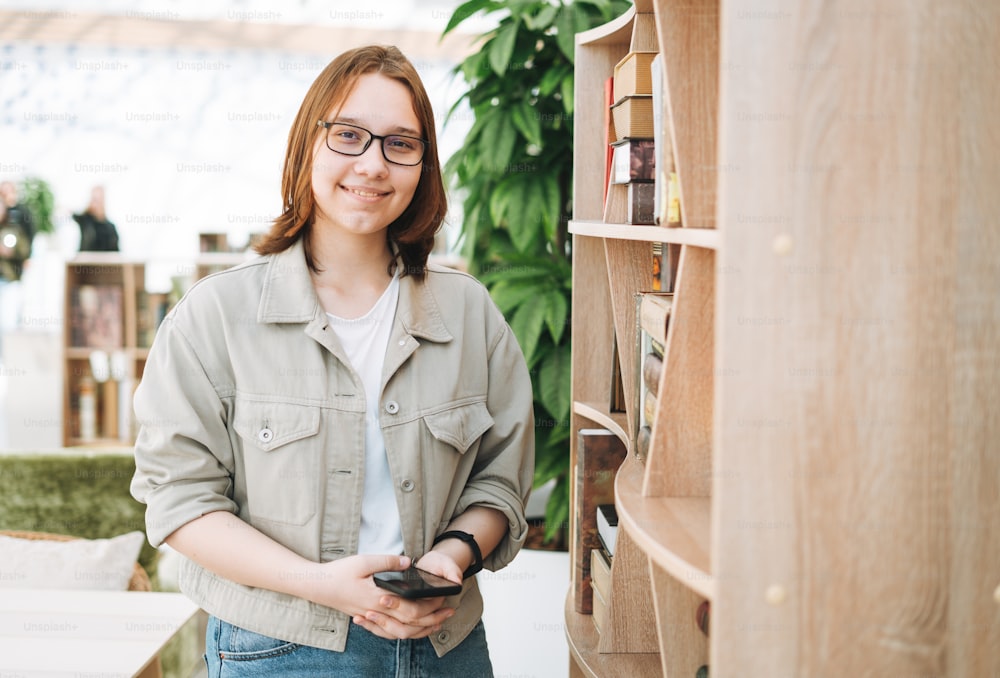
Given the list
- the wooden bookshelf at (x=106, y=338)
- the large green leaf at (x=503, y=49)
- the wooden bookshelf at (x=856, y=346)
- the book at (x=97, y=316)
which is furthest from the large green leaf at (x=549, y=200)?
the book at (x=97, y=316)

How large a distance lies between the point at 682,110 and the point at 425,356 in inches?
25.3

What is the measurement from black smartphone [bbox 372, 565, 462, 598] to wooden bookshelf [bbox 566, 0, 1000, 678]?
1.58 ft

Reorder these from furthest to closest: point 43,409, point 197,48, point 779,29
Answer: point 197,48, point 43,409, point 779,29

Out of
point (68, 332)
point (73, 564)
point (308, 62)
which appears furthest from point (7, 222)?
point (73, 564)

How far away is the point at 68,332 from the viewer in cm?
613

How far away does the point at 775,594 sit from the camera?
1077 millimetres

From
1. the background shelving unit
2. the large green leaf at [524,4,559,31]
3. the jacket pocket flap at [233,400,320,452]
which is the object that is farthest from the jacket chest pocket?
the background shelving unit

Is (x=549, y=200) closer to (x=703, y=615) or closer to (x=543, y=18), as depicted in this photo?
(x=543, y=18)

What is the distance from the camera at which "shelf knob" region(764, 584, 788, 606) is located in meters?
1.08

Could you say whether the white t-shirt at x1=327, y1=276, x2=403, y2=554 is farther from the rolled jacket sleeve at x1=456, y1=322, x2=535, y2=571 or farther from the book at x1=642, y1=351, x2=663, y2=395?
the book at x1=642, y1=351, x2=663, y2=395

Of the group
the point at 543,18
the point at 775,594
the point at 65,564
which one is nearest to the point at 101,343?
the point at 65,564

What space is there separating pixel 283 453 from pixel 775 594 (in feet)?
2.73

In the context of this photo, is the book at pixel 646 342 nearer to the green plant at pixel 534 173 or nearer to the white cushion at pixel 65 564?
the green plant at pixel 534 173

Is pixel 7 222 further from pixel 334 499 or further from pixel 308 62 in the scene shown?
pixel 334 499
